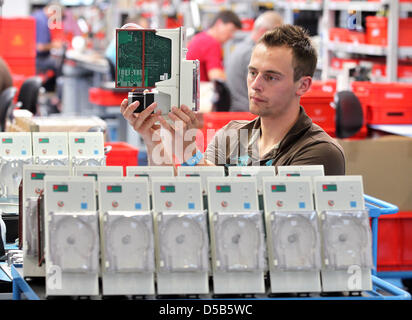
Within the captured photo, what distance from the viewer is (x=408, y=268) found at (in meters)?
5.31

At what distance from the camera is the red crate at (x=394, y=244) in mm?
5273

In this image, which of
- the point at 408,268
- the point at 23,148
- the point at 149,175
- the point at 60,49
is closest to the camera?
the point at 149,175

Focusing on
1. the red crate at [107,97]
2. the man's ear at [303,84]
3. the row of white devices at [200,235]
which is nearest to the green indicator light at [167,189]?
the row of white devices at [200,235]

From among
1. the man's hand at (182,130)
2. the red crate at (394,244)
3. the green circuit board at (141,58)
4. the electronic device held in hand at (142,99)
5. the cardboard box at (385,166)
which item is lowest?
the red crate at (394,244)

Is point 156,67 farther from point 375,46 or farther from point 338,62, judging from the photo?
point 338,62

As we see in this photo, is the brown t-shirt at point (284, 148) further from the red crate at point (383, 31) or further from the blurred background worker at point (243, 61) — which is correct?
the red crate at point (383, 31)

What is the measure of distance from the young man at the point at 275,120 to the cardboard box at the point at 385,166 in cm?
242

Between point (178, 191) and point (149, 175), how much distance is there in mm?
236

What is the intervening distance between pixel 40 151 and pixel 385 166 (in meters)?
2.73

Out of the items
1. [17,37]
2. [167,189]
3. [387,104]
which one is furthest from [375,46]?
[167,189]

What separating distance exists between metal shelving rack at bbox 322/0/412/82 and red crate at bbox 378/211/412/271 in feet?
9.21

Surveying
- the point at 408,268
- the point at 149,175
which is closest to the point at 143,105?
the point at 149,175
